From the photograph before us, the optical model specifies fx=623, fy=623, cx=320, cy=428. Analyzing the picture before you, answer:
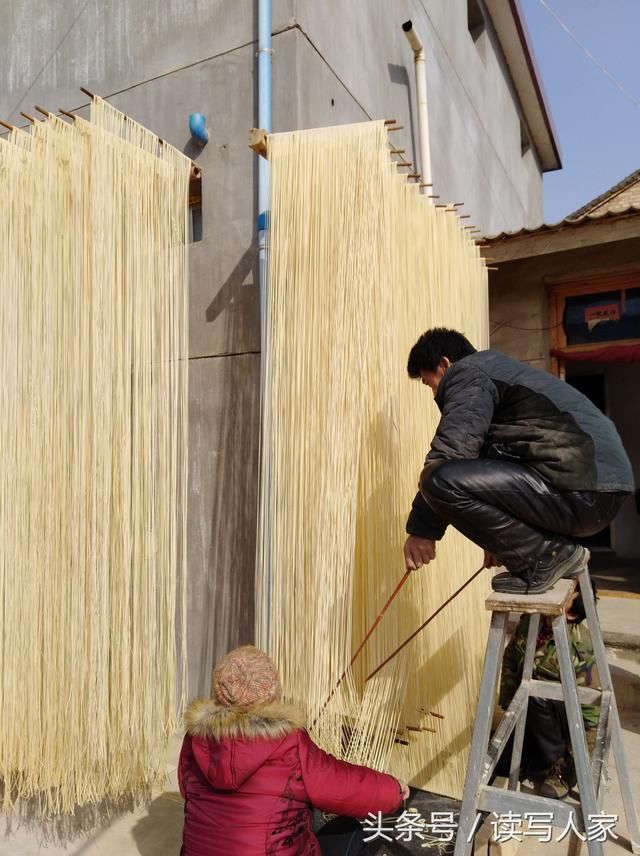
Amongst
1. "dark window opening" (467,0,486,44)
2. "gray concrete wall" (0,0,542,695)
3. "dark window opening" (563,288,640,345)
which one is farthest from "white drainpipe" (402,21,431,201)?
"dark window opening" (467,0,486,44)

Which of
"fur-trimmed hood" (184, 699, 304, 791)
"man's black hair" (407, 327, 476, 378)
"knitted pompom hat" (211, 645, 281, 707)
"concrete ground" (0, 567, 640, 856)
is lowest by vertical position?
"concrete ground" (0, 567, 640, 856)

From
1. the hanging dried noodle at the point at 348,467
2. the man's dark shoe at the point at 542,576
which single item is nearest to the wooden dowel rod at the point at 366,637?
the hanging dried noodle at the point at 348,467

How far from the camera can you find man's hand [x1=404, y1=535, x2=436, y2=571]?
1769 mm

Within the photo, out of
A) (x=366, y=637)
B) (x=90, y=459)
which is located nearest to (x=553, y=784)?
(x=366, y=637)

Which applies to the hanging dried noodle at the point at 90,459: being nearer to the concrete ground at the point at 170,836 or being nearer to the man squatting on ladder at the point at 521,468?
the concrete ground at the point at 170,836

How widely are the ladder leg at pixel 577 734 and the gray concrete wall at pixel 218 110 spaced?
1.48 meters

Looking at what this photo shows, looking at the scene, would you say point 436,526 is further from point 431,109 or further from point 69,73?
point 431,109

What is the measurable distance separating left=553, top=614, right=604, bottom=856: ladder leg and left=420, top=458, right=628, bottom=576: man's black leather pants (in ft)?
0.65

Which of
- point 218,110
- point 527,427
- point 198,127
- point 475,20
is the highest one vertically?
point 475,20

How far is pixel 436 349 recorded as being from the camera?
1826mm

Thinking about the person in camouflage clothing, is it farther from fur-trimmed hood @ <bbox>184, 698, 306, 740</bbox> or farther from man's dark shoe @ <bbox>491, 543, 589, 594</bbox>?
fur-trimmed hood @ <bbox>184, 698, 306, 740</bbox>

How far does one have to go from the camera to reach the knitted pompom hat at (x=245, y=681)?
1.54 meters

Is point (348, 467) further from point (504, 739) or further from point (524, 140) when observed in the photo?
point (524, 140)

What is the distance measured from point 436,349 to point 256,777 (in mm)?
1220
